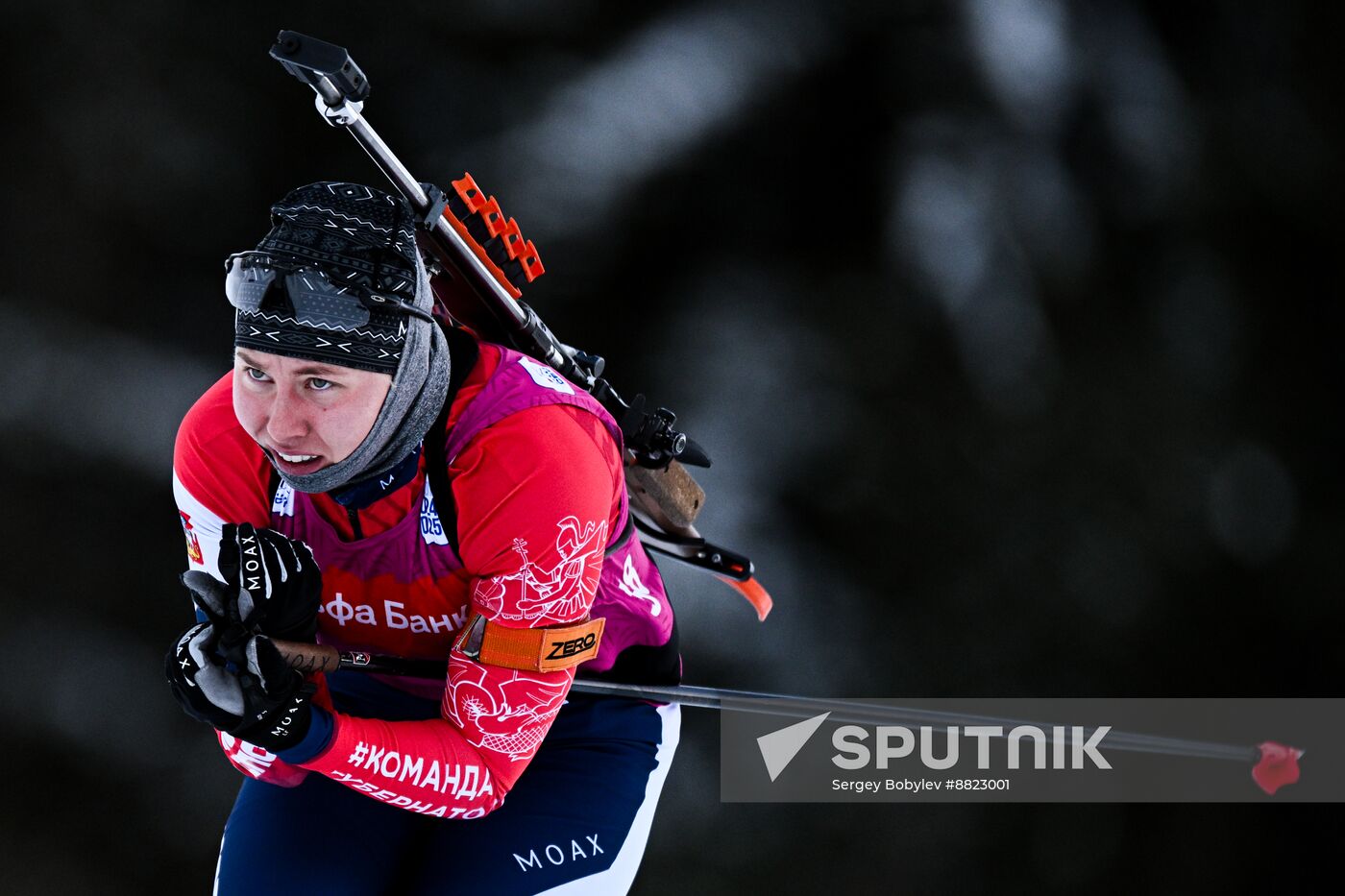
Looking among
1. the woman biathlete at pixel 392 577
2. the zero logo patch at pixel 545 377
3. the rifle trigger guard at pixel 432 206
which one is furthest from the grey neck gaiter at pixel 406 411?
the rifle trigger guard at pixel 432 206

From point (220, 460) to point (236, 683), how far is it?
28 cm

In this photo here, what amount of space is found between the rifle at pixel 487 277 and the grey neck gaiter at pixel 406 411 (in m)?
0.14

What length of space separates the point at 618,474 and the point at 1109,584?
198 cm

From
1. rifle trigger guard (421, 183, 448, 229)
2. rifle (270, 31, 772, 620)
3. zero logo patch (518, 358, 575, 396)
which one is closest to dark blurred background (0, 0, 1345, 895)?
rifle (270, 31, 772, 620)

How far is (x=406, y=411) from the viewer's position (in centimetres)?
126

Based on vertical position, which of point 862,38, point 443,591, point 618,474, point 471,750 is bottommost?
point 471,750

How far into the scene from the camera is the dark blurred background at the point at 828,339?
7.20 ft

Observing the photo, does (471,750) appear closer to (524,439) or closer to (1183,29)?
(524,439)

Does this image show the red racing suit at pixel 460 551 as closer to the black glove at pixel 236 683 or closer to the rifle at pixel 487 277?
the black glove at pixel 236 683

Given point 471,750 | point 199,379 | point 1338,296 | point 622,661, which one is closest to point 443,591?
point 471,750

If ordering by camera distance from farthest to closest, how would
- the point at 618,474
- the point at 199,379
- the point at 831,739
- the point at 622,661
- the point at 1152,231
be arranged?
the point at 1152,231, the point at 831,739, the point at 199,379, the point at 622,661, the point at 618,474

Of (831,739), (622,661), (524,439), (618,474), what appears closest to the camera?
(524,439)

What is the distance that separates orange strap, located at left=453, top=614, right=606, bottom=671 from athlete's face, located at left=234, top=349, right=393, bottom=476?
0.77ft

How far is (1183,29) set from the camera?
303 centimetres
